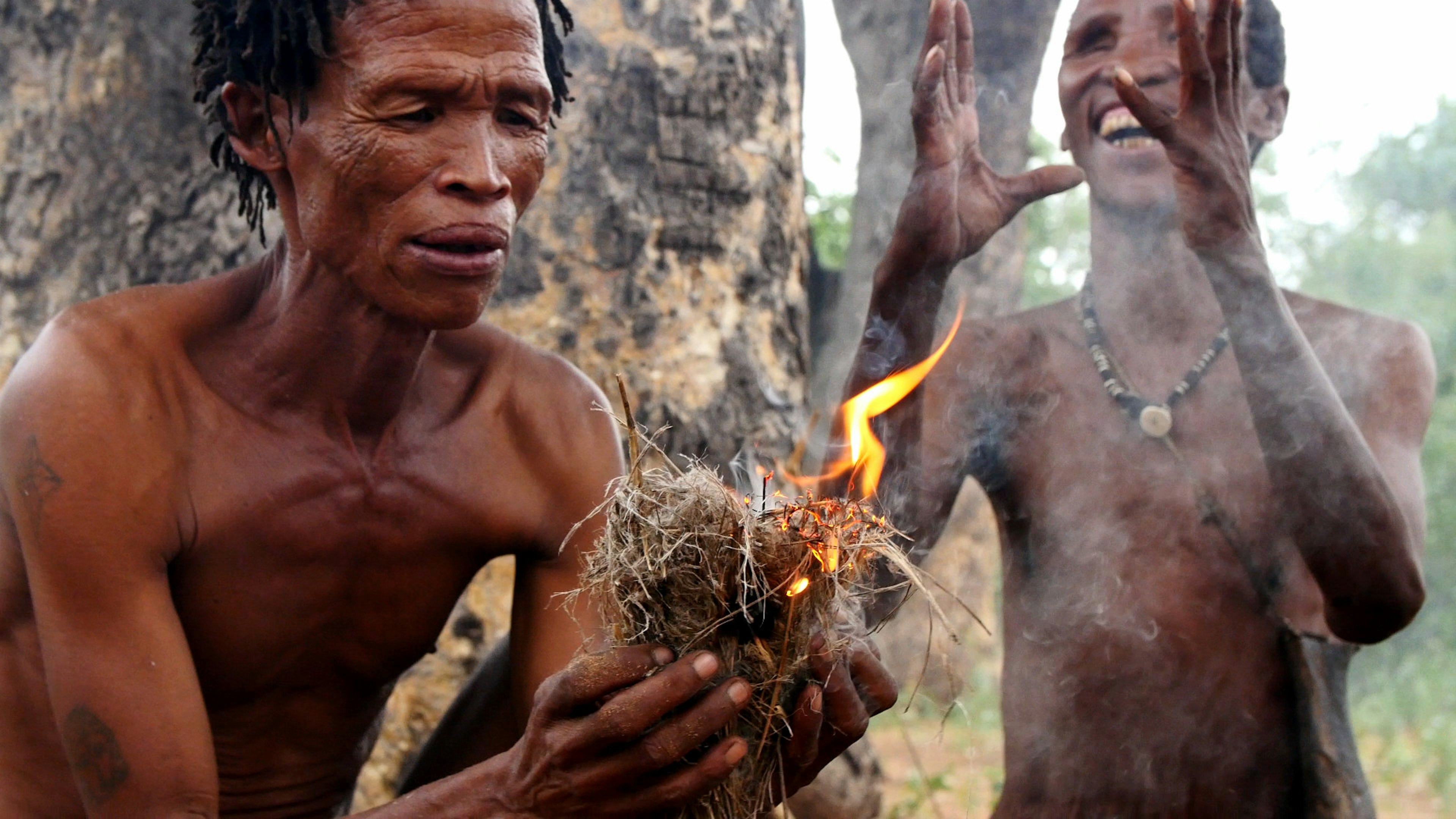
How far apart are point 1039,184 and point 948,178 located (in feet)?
0.66

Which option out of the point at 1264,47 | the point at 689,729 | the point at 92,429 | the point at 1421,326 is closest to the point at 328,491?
the point at 92,429

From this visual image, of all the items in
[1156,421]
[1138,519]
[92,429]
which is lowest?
[1138,519]

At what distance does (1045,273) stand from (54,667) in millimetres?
11520

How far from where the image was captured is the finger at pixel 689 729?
6.88 feet

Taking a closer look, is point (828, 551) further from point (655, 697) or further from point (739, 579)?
point (655, 697)

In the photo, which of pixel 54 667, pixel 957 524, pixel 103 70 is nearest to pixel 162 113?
pixel 103 70

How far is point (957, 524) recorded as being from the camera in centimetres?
825

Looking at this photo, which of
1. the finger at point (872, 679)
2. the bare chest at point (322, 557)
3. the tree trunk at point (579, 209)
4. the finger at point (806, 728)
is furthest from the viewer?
the tree trunk at point (579, 209)

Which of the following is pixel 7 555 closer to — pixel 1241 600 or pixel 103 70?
pixel 103 70

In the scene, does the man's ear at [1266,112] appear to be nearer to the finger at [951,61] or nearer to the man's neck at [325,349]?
the finger at [951,61]

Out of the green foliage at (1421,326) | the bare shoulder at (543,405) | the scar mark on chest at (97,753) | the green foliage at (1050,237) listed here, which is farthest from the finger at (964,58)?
the green foliage at (1050,237)

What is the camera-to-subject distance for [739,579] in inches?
79.9

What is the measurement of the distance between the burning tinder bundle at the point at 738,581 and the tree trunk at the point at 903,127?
1343 mm

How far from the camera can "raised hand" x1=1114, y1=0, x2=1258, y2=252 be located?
292 cm
